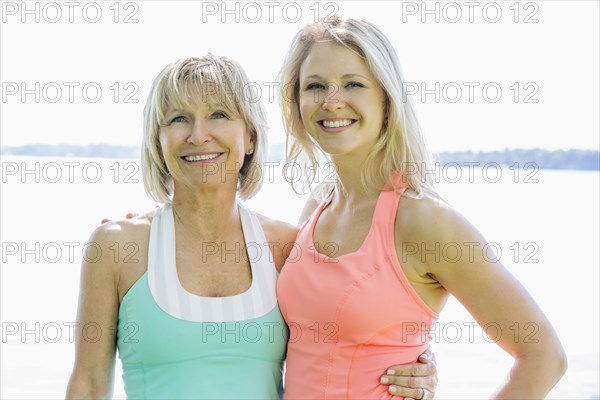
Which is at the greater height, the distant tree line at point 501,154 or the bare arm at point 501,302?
the distant tree line at point 501,154

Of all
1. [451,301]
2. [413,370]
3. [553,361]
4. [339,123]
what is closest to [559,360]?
[553,361]

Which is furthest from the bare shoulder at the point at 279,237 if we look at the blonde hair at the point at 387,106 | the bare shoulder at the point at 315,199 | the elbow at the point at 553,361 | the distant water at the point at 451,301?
the distant water at the point at 451,301

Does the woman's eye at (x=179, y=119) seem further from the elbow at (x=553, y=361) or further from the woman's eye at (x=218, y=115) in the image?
the elbow at (x=553, y=361)

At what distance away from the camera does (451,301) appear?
323 inches

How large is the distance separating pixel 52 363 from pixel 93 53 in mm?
14235

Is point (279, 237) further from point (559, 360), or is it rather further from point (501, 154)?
point (501, 154)

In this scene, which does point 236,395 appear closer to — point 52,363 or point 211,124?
point 211,124

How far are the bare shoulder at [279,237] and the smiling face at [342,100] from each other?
35 cm

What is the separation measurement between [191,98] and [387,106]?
0.61 metres

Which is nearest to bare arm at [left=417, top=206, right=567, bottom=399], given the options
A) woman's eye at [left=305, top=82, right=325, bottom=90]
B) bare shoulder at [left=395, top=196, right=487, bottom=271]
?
bare shoulder at [left=395, top=196, right=487, bottom=271]

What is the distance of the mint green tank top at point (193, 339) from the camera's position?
233cm

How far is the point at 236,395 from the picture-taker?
234 cm

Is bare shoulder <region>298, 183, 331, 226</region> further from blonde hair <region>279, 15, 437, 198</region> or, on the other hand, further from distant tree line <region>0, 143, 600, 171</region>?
distant tree line <region>0, 143, 600, 171</region>

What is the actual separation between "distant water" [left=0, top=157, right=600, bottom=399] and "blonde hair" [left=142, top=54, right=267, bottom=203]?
2074 millimetres
